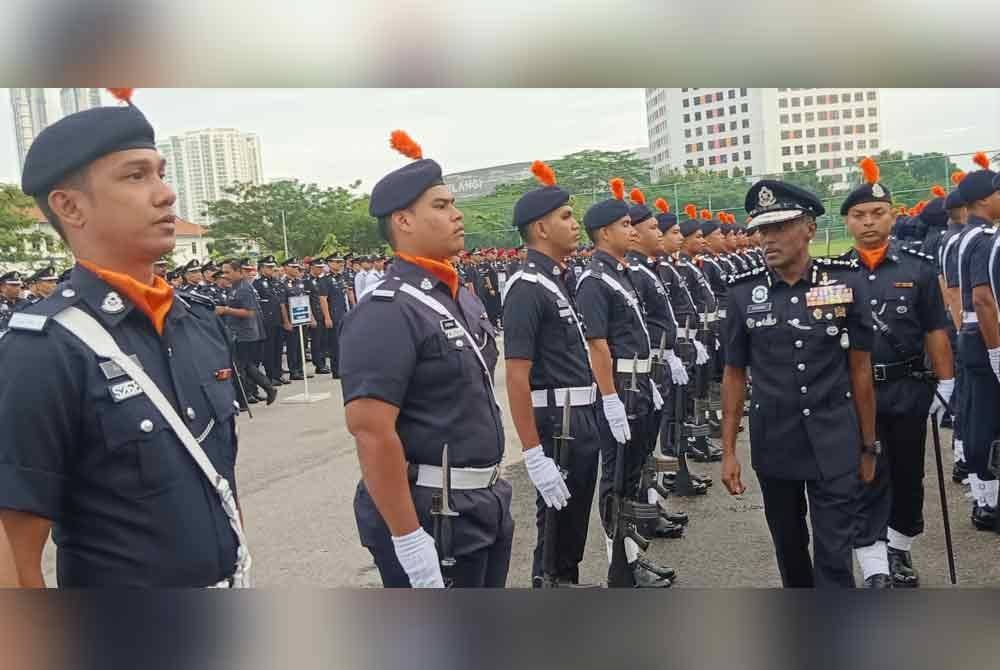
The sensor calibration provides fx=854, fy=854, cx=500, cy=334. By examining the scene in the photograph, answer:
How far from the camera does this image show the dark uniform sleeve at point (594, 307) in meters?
4.26

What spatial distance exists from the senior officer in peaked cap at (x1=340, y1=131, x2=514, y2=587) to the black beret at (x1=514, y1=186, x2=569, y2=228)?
126cm

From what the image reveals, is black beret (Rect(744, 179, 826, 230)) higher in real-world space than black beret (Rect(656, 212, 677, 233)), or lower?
lower

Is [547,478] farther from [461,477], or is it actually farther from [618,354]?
[618,354]

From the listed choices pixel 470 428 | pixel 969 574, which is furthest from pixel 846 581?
pixel 470 428

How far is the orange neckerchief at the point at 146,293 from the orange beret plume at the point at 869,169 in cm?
300

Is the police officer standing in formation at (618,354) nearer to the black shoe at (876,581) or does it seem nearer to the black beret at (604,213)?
→ the black beret at (604,213)

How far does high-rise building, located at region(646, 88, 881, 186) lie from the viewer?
9.77ft

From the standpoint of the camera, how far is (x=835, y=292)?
3.06 meters

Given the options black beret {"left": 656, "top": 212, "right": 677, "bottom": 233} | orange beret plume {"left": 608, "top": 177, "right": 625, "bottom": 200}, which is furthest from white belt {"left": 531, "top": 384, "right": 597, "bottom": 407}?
black beret {"left": 656, "top": 212, "right": 677, "bottom": 233}

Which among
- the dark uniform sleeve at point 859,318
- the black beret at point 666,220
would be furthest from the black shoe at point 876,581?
the black beret at point 666,220

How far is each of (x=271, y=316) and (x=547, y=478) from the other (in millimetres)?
10171

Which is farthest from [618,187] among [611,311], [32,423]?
[32,423]

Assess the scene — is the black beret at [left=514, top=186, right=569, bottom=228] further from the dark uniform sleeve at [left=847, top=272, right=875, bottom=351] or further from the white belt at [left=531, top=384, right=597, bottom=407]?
the dark uniform sleeve at [left=847, top=272, right=875, bottom=351]

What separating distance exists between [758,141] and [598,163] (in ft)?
2.44
